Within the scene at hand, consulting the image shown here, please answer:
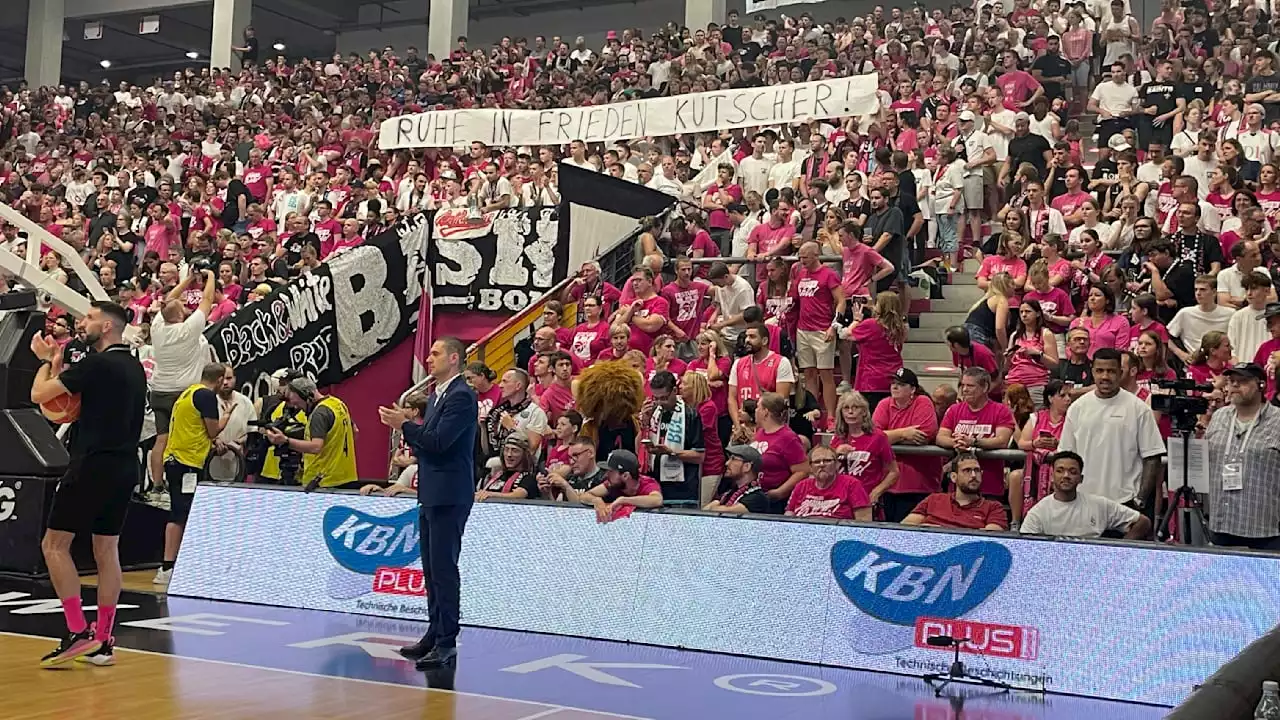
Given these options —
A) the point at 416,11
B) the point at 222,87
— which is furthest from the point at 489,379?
the point at 416,11

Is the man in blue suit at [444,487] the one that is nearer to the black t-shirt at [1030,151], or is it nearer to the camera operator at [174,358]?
the camera operator at [174,358]

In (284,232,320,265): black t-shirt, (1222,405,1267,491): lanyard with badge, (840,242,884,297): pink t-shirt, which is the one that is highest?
(284,232,320,265): black t-shirt

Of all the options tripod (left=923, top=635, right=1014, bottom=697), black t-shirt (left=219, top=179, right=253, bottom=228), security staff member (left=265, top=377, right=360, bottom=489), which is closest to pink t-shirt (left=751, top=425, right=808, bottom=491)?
tripod (left=923, top=635, right=1014, bottom=697)

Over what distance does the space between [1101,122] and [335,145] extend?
12.0 metres

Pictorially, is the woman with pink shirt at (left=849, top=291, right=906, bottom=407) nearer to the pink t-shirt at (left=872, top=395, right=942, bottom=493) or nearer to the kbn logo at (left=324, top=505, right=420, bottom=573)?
the pink t-shirt at (left=872, top=395, right=942, bottom=493)

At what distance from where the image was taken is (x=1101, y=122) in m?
15.6

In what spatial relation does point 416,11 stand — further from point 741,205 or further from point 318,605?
point 318,605

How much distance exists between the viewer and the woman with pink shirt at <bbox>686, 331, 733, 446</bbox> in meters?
11.2

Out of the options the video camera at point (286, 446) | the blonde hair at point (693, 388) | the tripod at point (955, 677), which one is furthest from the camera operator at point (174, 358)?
the tripod at point (955, 677)

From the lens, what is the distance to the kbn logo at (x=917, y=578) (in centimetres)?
743

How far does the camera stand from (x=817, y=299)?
1210cm

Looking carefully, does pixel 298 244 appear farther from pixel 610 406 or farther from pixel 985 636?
pixel 985 636

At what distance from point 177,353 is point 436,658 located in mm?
6799

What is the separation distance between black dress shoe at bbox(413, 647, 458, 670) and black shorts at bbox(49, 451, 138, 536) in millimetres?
1799
